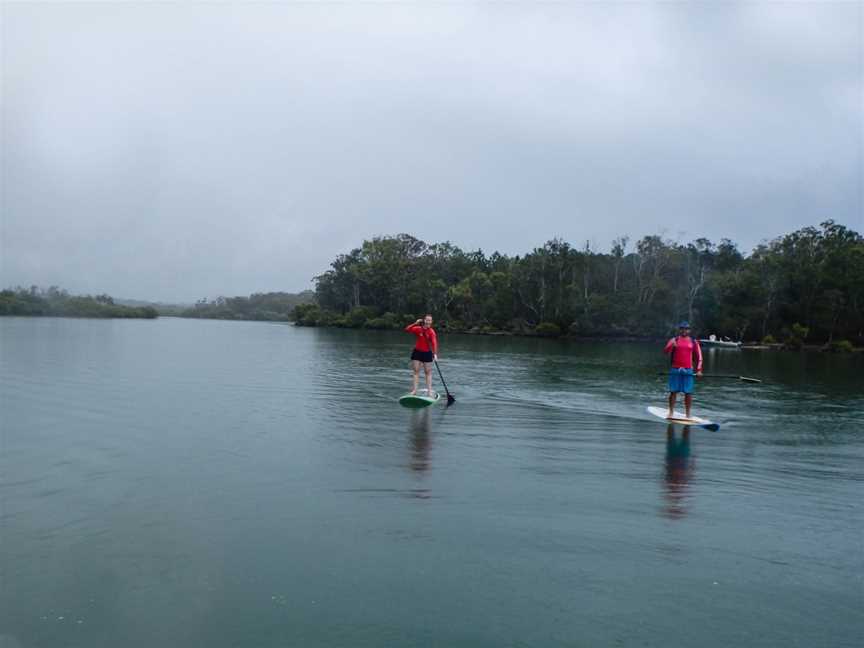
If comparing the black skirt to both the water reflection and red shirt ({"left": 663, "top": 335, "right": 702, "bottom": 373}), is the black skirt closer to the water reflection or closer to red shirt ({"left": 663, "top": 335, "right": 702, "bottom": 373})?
the water reflection

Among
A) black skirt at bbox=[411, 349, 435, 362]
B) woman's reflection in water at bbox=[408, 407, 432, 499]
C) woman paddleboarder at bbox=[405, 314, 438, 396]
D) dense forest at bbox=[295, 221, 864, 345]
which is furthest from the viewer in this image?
dense forest at bbox=[295, 221, 864, 345]

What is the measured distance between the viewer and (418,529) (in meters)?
6.95

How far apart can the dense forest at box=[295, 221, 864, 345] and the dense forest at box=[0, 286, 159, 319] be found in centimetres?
3330

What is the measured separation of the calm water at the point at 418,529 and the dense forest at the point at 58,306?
8736 centimetres

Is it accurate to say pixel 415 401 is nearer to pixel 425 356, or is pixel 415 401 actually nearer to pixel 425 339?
pixel 425 356

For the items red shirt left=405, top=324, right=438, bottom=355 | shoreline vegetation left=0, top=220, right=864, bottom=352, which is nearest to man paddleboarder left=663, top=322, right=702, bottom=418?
red shirt left=405, top=324, right=438, bottom=355

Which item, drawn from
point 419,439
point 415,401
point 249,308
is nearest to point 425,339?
point 415,401

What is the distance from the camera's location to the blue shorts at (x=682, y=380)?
14273mm

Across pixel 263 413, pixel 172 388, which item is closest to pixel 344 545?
pixel 263 413

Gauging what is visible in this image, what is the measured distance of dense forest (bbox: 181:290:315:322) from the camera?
512 feet

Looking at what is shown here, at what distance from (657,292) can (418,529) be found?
239 feet

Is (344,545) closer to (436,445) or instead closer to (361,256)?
(436,445)

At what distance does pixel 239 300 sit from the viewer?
168 meters

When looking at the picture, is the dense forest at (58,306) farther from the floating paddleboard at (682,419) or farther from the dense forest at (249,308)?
the floating paddleboard at (682,419)
